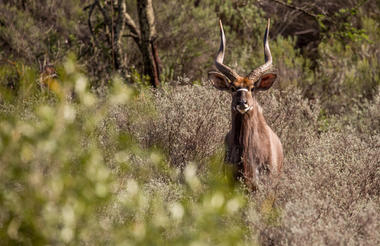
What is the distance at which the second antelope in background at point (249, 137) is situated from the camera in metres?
5.34

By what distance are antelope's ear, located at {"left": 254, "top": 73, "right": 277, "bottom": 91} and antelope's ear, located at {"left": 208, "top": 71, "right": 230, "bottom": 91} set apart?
324mm

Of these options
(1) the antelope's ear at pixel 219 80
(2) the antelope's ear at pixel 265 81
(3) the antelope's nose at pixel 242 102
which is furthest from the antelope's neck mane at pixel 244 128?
(1) the antelope's ear at pixel 219 80

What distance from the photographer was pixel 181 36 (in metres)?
11.5

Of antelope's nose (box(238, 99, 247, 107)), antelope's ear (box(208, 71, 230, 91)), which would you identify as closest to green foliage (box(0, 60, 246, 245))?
antelope's nose (box(238, 99, 247, 107))

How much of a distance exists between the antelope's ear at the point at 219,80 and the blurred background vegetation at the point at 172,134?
2.39 ft

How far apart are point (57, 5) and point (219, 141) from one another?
24.4 feet

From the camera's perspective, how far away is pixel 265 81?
5.71m

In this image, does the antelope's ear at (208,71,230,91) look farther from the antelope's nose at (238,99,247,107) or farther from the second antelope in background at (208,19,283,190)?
the antelope's nose at (238,99,247,107)

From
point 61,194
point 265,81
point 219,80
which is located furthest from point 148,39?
point 61,194

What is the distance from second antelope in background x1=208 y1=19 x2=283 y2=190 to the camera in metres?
5.34

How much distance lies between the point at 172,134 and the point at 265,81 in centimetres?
135

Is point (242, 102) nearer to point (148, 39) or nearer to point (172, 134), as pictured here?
point (172, 134)

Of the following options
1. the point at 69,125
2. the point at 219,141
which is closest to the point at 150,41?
the point at 219,141

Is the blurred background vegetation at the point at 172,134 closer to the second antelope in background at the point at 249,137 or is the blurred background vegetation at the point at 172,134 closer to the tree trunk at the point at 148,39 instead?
the tree trunk at the point at 148,39
